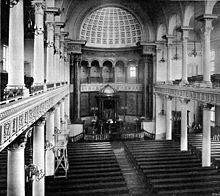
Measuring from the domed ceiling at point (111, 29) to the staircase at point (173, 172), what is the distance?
16.3m

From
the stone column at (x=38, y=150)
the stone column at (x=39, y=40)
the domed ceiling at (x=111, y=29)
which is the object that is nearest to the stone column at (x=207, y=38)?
the stone column at (x=39, y=40)

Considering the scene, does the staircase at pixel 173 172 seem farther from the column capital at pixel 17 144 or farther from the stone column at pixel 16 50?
the stone column at pixel 16 50

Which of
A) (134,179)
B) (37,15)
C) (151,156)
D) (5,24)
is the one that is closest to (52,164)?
(134,179)

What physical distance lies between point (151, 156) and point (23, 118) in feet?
47.6

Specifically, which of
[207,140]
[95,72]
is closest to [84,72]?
[95,72]

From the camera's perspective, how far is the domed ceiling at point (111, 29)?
34281mm

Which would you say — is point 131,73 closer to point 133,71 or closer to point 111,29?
point 133,71

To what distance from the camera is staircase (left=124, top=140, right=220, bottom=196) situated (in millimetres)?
14320

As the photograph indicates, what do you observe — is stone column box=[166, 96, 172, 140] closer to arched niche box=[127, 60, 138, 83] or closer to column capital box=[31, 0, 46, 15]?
arched niche box=[127, 60, 138, 83]

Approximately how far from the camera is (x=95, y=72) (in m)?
37.5

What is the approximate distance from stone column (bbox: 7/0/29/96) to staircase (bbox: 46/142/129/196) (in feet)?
22.3

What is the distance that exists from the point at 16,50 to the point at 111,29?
28152mm

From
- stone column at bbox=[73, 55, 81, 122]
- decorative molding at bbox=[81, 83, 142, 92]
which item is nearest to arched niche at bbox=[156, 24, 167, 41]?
decorative molding at bbox=[81, 83, 142, 92]

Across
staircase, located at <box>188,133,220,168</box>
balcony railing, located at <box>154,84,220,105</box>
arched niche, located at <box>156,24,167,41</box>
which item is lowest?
staircase, located at <box>188,133,220,168</box>
